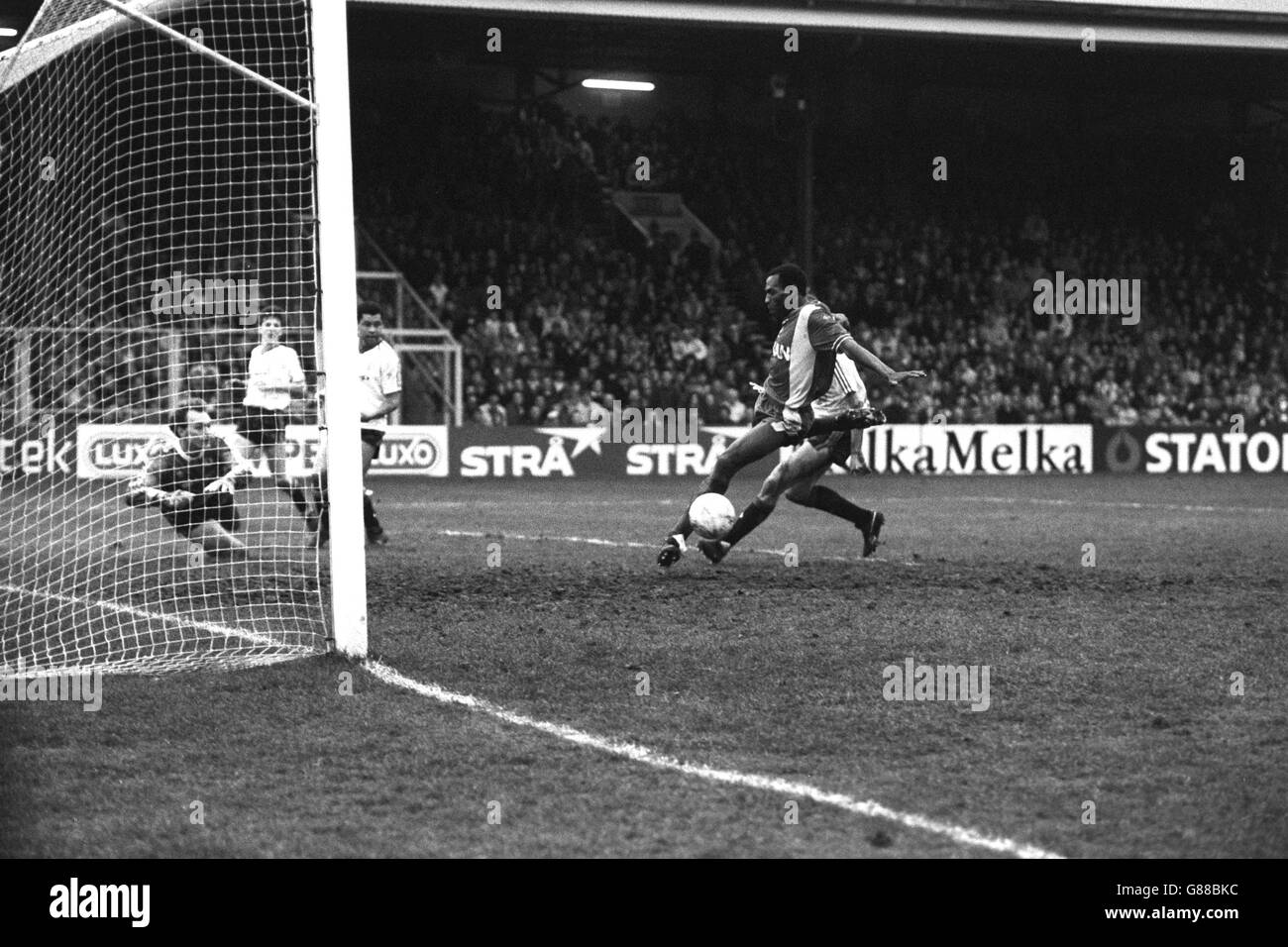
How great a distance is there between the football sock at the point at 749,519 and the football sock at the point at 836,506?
61 cm

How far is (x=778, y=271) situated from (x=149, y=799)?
6953mm

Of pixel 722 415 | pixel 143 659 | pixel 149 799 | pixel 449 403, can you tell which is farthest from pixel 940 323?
pixel 149 799

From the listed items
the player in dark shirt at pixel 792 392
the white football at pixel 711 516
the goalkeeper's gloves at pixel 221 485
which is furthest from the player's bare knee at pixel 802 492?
the goalkeeper's gloves at pixel 221 485

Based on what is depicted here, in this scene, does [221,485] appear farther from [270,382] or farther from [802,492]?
[802,492]

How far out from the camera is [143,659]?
7348mm

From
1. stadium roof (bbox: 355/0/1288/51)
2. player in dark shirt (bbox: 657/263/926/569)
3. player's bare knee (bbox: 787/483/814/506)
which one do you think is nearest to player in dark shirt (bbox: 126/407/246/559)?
player in dark shirt (bbox: 657/263/926/569)

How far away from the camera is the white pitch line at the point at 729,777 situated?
14.1ft

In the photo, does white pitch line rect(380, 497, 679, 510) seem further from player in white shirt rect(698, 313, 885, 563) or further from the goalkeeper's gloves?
player in white shirt rect(698, 313, 885, 563)

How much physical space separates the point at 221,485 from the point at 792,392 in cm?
427

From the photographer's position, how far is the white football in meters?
10.9

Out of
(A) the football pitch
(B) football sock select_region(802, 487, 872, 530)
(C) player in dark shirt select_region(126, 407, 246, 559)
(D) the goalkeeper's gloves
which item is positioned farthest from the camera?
(B) football sock select_region(802, 487, 872, 530)

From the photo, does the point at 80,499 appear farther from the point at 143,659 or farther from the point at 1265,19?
the point at 1265,19

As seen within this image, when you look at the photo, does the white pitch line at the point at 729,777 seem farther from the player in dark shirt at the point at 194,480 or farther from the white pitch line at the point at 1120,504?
the white pitch line at the point at 1120,504

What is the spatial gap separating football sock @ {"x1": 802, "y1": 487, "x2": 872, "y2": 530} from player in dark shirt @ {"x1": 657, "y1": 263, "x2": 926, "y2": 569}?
0.63 m
